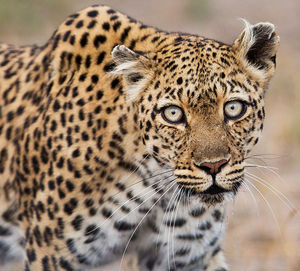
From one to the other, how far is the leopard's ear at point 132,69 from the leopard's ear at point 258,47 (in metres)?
0.65

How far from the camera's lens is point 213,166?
17.7 feet

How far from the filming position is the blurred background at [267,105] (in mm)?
8641

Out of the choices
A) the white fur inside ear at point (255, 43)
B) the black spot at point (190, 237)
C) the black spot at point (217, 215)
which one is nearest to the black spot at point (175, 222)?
the black spot at point (190, 237)

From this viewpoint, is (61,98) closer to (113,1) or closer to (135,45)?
(135,45)

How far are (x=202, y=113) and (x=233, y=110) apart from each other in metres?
0.23

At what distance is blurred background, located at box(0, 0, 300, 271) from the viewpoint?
28.3 feet

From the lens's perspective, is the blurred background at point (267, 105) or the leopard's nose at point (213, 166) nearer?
the leopard's nose at point (213, 166)

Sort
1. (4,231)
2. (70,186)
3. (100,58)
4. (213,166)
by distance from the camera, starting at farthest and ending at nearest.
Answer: (4,231) < (100,58) < (70,186) < (213,166)

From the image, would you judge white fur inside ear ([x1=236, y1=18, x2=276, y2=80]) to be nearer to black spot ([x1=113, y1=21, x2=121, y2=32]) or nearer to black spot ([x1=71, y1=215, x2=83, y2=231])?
black spot ([x1=113, y1=21, x2=121, y2=32])

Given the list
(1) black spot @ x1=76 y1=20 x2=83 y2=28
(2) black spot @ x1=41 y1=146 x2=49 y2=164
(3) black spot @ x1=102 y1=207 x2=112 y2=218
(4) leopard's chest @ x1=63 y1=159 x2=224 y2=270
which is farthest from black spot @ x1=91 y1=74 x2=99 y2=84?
(3) black spot @ x1=102 y1=207 x2=112 y2=218

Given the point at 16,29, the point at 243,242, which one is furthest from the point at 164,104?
the point at 16,29

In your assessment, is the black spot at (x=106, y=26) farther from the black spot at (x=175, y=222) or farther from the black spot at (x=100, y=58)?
the black spot at (x=175, y=222)

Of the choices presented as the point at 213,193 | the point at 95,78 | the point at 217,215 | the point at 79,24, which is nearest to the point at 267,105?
the point at 217,215

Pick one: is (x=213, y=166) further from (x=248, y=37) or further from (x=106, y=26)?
(x=106, y=26)
